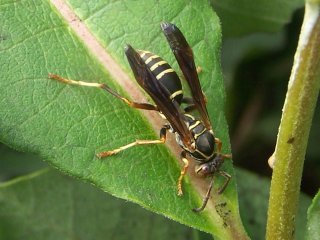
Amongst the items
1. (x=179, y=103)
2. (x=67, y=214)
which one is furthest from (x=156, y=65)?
(x=67, y=214)

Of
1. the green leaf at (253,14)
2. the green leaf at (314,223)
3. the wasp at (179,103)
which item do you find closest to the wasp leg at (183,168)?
the wasp at (179,103)

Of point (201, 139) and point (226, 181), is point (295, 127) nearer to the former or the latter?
point (226, 181)

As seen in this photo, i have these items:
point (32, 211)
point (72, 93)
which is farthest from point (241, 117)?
point (72, 93)

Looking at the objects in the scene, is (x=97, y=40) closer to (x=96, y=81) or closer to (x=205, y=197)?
(x=96, y=81)

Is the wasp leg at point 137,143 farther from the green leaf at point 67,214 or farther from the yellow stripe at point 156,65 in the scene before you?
the green leaf at point 67,214

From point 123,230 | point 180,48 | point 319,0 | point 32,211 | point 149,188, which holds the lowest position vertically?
point 123,230

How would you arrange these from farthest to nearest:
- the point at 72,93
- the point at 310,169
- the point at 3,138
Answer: the point at 310,169
the point at 72,93
the point at 3,138

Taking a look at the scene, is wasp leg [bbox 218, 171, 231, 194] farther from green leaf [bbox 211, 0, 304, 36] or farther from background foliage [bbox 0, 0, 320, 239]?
green leaf [bbox 211, 0, 304, 36]
